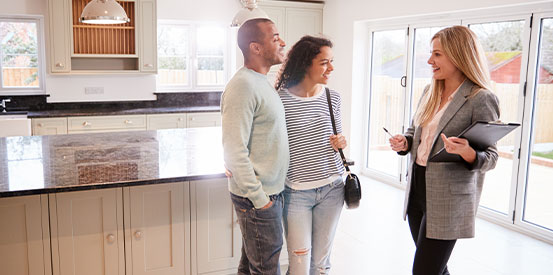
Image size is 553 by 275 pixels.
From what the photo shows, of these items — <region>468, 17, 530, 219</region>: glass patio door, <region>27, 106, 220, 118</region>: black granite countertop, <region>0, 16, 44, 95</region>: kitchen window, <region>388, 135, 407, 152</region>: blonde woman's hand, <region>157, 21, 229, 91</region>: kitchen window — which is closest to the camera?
<region>388, 135, 407, 152</region>: blonde woman's hand

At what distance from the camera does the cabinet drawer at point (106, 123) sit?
5.53 m

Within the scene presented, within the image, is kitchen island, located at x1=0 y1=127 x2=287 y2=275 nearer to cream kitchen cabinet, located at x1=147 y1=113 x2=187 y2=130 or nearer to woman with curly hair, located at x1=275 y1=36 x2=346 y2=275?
woman with curly hair, located at x1=275 y1=36 x2=346 y2=275

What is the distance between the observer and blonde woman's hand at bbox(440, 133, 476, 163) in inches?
74.9

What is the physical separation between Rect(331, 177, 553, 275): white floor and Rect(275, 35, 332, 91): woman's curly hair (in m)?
1.82

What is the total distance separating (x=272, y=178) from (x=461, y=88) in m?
0.90

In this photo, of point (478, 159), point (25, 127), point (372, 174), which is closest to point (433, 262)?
point (478, 159)

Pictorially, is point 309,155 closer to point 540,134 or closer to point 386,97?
point 540,134

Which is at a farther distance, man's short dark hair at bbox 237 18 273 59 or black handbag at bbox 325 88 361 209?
black handbag at bbox 325 88 361 209

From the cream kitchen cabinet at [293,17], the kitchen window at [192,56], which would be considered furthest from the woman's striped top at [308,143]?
the kitchen window at [192,56]

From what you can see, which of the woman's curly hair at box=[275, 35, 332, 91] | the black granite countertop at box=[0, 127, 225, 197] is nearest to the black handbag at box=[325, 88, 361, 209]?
the woman's curly hair at box=[275, 35, 332, 91]

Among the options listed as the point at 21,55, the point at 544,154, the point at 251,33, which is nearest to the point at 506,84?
the point at 544,154

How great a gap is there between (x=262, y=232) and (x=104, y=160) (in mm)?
1288

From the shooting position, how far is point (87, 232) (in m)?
2.55

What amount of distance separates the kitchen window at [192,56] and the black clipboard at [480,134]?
507 centimetres
